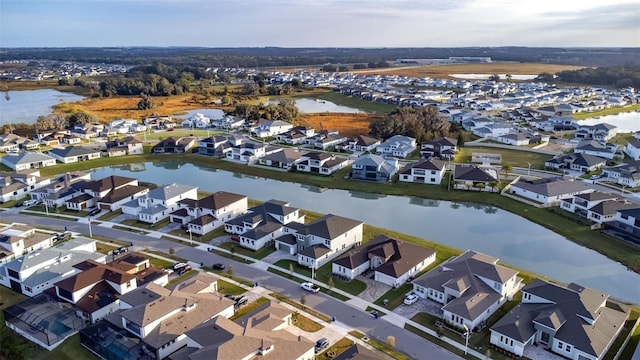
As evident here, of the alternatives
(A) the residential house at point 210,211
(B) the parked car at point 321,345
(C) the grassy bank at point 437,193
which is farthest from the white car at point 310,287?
(C) the grassy bank at point 437,193

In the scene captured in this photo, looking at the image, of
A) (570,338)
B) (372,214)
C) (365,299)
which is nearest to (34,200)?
(372,214)

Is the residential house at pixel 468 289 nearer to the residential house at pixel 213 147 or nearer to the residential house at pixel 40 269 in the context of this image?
the residential house at pixel 40 269

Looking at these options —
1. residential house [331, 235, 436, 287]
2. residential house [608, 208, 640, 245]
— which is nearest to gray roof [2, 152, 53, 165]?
residential house [331, 235, 436, 287]

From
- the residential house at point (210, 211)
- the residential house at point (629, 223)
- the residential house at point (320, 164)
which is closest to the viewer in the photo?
the residential house at point (629, 223)

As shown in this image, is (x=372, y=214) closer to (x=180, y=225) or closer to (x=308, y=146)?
(x=180, y=225)

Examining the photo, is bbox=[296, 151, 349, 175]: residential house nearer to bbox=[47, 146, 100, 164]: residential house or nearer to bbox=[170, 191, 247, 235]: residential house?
bbox=[170, 191, 247, 235]: residential house

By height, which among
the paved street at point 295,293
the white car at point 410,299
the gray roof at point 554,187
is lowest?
the paved street at point 295,293

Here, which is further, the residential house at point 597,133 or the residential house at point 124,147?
the residential house at point 597,133
